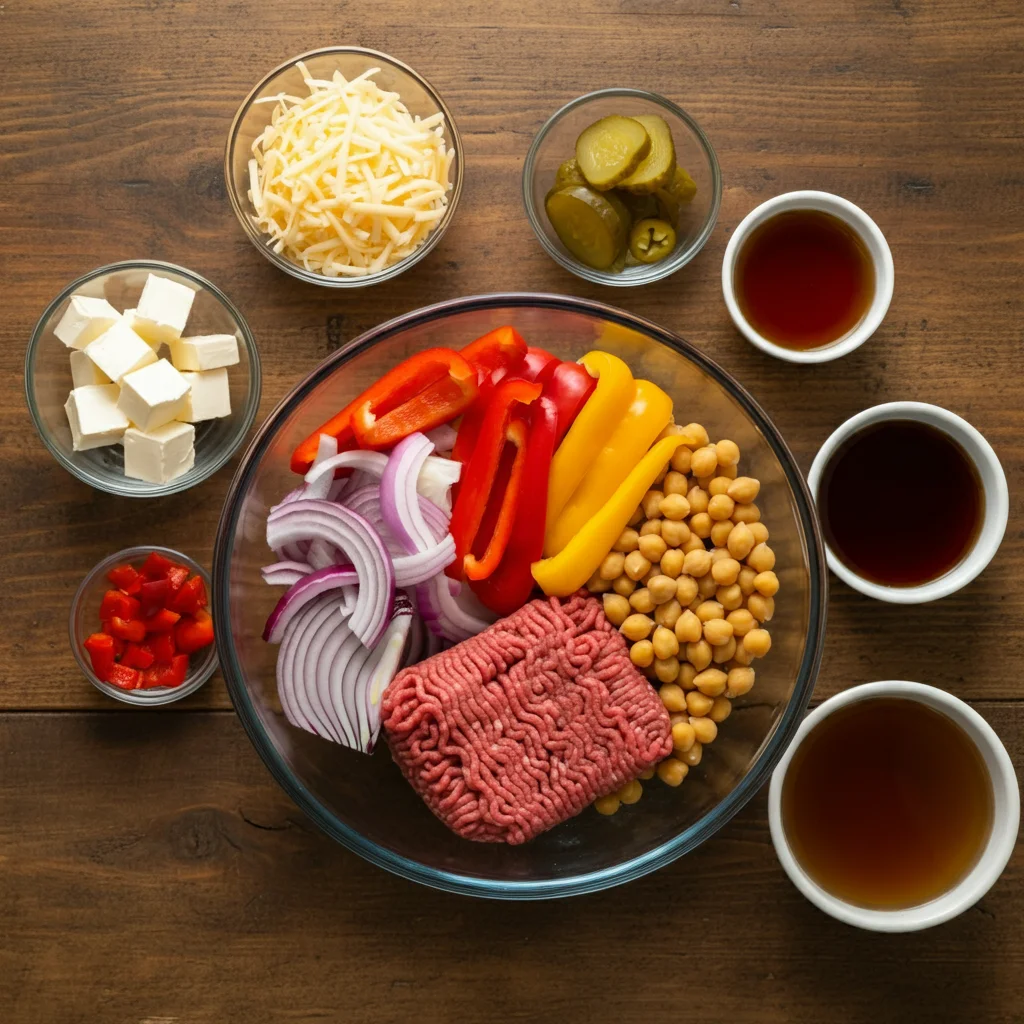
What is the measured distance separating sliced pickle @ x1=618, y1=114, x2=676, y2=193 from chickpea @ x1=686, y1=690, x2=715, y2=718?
1.04m

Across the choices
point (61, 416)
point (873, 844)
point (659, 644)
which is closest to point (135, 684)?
point (61, 416)

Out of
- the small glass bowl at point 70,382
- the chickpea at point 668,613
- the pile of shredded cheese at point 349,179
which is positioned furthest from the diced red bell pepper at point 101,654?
the chickpea at point 668,613

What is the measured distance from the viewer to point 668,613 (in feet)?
6.20

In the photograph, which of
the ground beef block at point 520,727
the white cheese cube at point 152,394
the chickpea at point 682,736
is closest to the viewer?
the ground beef block at point 520,727

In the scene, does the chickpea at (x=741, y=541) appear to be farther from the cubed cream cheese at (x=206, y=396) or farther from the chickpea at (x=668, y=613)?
the cubed cream cheese at (x=206, y=396)

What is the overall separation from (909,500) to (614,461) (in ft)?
2.41

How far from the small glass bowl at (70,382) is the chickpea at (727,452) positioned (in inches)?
39.1

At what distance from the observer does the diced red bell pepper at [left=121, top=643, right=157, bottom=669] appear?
2.09m

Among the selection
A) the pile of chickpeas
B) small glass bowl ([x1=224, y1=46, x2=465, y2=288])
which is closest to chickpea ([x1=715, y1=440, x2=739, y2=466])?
the pile of chickpeas

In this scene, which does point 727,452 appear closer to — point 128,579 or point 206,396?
point 206,396

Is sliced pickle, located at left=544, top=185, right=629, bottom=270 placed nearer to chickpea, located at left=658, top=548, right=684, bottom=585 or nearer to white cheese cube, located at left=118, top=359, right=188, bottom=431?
chickpea, located at left=658, top=548, right=684, bottom=585

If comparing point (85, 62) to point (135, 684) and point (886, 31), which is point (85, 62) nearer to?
point (135, 684)

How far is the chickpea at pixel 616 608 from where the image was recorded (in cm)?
187

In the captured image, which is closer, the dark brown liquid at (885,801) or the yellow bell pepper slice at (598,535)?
the yellow bell pepper slice at (598,535)
